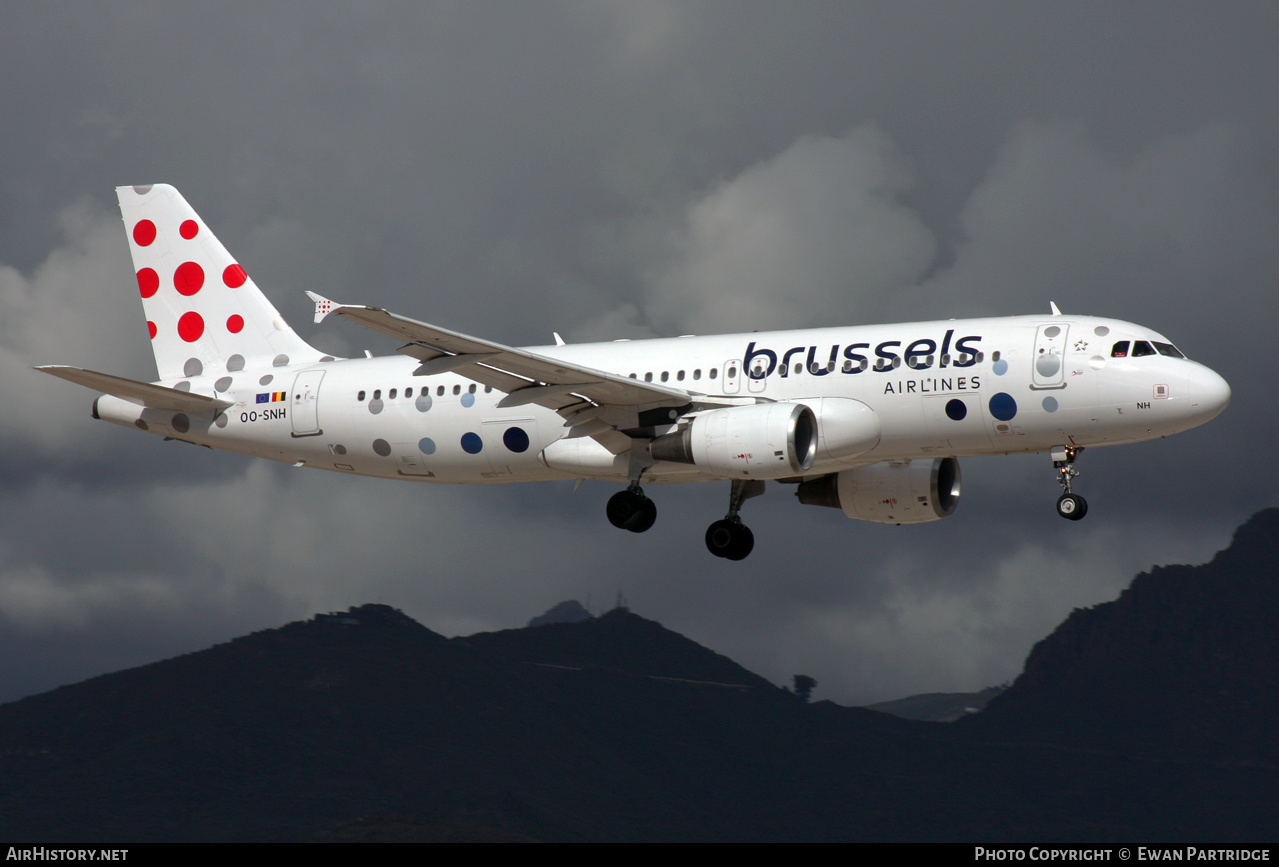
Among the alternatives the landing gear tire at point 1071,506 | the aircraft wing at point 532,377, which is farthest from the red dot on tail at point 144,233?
the landing gear tire at point 1071,506

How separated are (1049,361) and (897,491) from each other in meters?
8.04

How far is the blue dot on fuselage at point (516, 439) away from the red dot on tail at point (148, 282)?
15383 millimetres

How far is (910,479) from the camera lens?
4109 cm

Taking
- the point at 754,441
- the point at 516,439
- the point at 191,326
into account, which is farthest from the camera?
the point at 191,326

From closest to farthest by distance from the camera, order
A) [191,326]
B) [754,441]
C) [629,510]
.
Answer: [754,441] → [629,510] → [191,326]

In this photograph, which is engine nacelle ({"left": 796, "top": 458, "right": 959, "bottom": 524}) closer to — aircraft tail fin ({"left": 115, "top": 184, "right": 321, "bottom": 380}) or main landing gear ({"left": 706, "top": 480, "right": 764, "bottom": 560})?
main landing gear ({"left": 706, "top": 480, "right": 764, "bottom": 560})

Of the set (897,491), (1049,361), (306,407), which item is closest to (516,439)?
(306,407)

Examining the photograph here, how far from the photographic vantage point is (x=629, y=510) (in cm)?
3850

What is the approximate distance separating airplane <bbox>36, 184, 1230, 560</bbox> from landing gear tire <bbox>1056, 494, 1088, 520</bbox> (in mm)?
40

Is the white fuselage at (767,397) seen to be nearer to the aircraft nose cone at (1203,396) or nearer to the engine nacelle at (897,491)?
the aircraft nose cone at (1203,396)

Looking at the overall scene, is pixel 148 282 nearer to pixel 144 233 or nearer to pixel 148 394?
pixel 144 233

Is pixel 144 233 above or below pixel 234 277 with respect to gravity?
above

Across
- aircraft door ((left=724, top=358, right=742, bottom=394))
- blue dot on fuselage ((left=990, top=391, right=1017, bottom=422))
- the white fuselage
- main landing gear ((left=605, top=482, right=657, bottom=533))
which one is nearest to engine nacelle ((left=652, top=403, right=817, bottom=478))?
the white fuselage

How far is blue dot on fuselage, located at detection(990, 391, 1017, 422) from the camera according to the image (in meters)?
34.3
